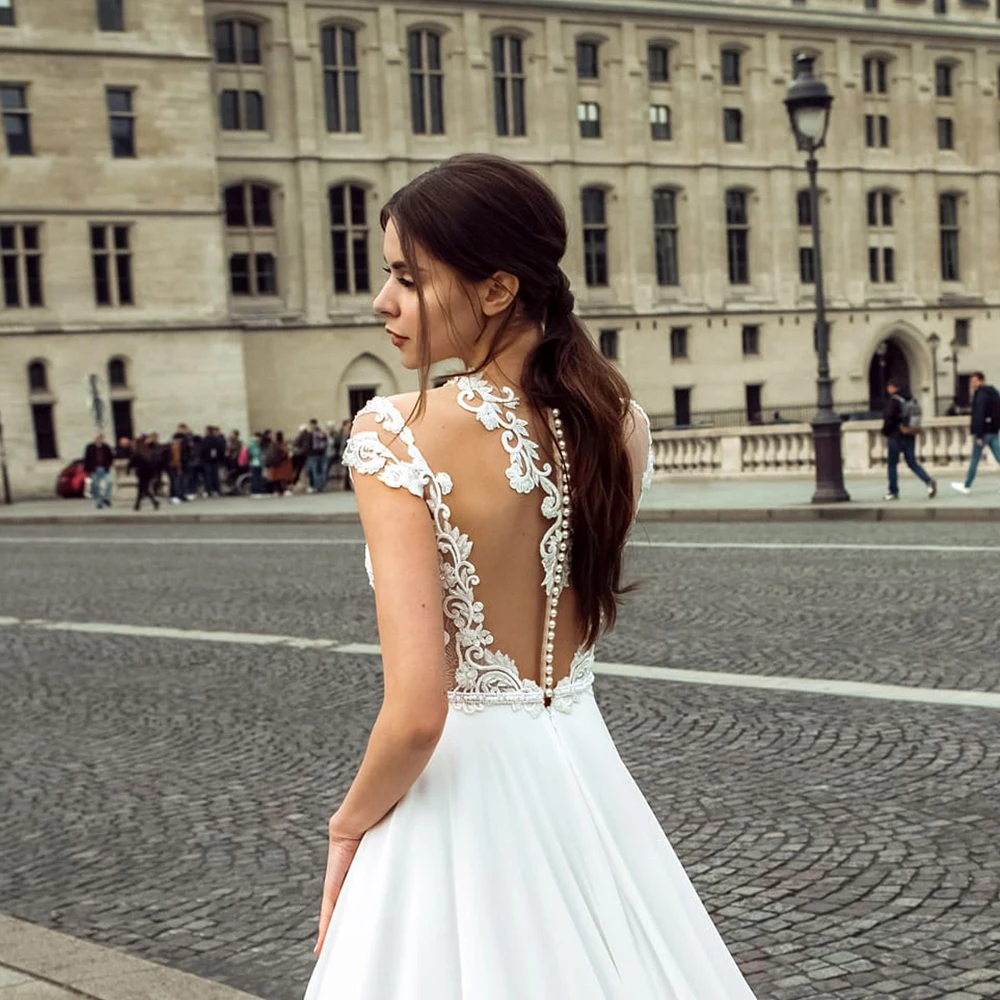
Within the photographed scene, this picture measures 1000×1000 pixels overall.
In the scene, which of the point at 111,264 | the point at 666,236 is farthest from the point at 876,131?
the point at 111,264

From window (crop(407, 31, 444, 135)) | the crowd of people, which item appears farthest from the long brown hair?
window (crop(407, 31, 444, 135))

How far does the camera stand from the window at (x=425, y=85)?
48406mm

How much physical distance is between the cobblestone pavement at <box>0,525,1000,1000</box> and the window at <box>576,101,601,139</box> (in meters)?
40.7

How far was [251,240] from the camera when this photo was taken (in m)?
46.1

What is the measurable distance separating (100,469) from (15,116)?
12612mm

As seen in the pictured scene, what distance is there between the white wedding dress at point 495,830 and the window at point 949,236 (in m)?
57.8

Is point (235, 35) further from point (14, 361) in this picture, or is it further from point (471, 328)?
point (471, 328)

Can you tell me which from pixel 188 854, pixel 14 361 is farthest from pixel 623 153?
pixel 188 854

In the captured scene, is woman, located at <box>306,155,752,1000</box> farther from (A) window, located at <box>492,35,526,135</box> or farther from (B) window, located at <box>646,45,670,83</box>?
(B) window, located at <box>646,45,670,83</box>

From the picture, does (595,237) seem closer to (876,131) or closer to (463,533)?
(876,131)

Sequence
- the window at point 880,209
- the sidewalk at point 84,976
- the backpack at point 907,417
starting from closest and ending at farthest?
the sidewalk at point 84,976 < the backpack at point 907,417 < the window at point 880,209

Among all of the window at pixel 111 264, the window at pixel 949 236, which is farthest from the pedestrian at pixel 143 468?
the window at pixel 949 236

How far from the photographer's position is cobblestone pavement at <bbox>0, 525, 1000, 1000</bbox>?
171 inches

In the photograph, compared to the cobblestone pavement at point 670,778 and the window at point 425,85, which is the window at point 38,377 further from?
the cobblestone pavement at point 670,778
